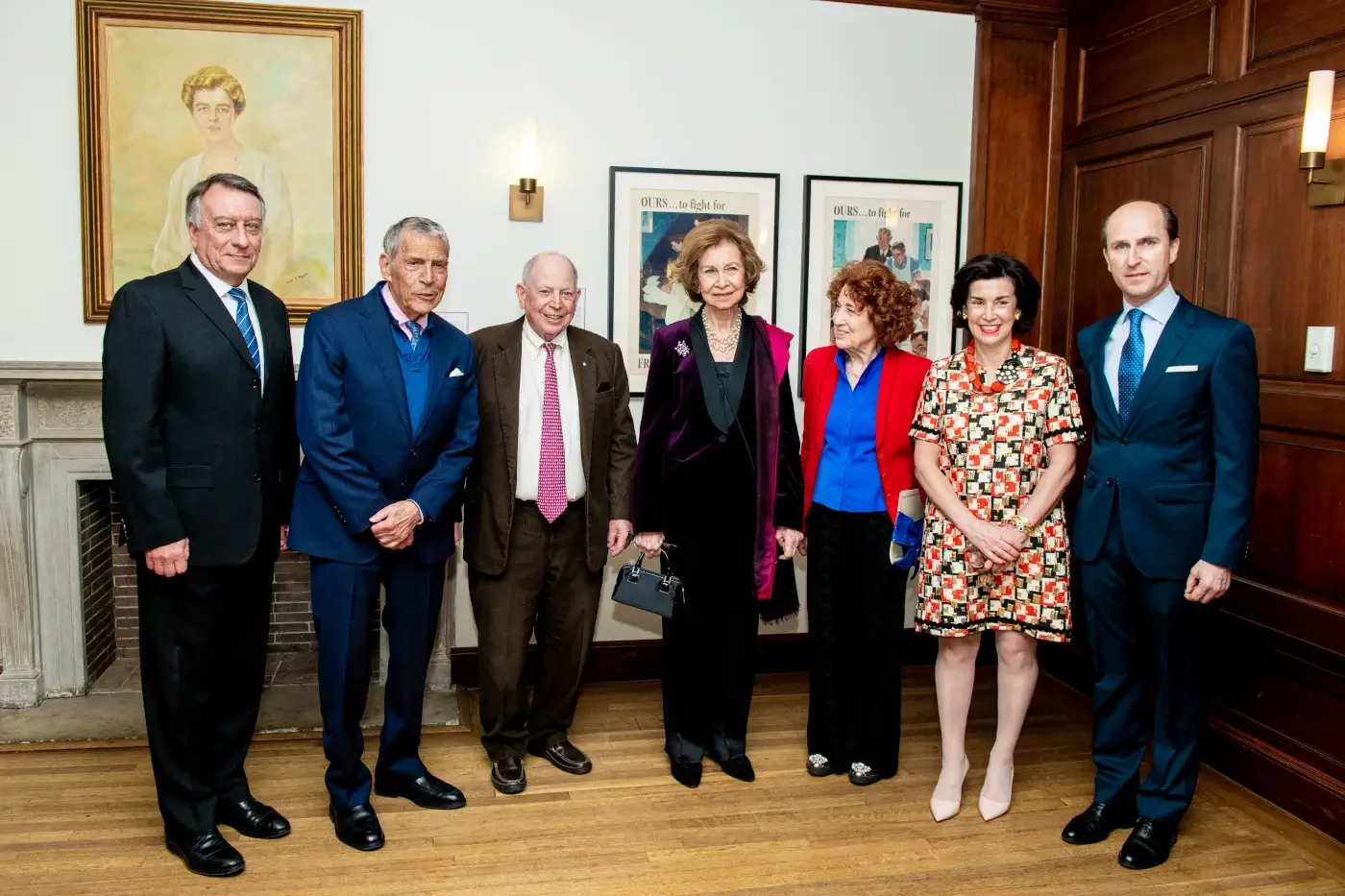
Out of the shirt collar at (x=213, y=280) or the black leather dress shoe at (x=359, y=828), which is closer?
the shirt collar at (x=213, y=280)

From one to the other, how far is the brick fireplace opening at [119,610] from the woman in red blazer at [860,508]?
175cm

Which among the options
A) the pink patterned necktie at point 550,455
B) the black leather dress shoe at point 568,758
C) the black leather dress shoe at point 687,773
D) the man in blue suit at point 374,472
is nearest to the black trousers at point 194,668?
the man in blue suit at point 374,472

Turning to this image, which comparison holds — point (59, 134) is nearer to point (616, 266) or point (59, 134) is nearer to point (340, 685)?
point (616, 266)

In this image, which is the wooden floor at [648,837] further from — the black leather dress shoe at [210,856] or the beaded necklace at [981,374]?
the beaded necklace at [981,374]

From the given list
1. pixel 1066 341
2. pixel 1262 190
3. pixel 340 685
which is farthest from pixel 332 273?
pixel 1262 190

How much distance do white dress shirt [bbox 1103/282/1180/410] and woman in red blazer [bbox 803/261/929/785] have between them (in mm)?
528

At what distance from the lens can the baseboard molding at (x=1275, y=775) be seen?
299cm

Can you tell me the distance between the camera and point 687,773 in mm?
3275

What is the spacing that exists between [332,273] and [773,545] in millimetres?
1884

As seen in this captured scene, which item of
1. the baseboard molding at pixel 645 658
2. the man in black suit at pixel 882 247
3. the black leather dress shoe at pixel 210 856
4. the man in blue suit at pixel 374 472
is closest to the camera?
the black leather dress shoe at pixel 210 856

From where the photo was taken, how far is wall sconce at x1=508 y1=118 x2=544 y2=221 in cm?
387

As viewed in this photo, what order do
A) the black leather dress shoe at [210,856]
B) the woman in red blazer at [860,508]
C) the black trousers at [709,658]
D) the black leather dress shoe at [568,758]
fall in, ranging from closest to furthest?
the black leather dress shoe at [210,856] → the woman in red blazer at [860,508] → the black trousers at [709,658] → the black leather dress shoe at [568,758]

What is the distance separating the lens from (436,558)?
9.73 ft

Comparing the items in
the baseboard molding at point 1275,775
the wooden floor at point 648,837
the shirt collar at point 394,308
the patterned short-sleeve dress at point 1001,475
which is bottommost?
the wooden floor at point 648,837
